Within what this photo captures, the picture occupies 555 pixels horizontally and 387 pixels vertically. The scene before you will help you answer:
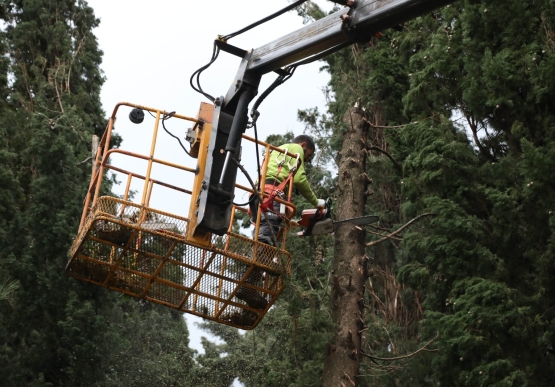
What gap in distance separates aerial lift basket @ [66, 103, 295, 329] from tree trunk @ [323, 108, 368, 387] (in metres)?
0.87

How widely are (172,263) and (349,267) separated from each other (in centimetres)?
198

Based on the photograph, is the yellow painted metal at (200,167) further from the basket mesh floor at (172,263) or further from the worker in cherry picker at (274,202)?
the worker in cherry picker at (274,202)

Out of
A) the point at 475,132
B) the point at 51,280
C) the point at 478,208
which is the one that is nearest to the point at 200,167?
the point at 478,208

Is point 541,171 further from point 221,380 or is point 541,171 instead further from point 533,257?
point 221,380

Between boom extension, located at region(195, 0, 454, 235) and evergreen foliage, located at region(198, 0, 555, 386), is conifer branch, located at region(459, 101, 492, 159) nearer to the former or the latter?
evergreen foliage, located at region(198, 0, 555, 386)

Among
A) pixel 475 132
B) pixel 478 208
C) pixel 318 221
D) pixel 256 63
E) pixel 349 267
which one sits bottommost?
pixel 349 267

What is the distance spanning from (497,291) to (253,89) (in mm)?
3351

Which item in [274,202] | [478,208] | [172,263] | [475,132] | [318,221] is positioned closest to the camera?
[172,263]

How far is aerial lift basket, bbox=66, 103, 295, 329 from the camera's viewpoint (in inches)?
285

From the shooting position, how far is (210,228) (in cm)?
729

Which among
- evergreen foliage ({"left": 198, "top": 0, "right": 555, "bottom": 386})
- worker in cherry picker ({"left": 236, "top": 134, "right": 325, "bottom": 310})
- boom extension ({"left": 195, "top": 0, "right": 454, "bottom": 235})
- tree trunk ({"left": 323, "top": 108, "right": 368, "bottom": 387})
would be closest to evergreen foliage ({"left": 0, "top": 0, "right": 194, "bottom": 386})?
evergreen foliage ({"left": 198, "top": 0, "right": 555, "bottom": 386})

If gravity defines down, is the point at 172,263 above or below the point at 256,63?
below

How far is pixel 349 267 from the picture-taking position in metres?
8.68

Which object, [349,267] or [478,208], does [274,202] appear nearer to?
[349,267]
